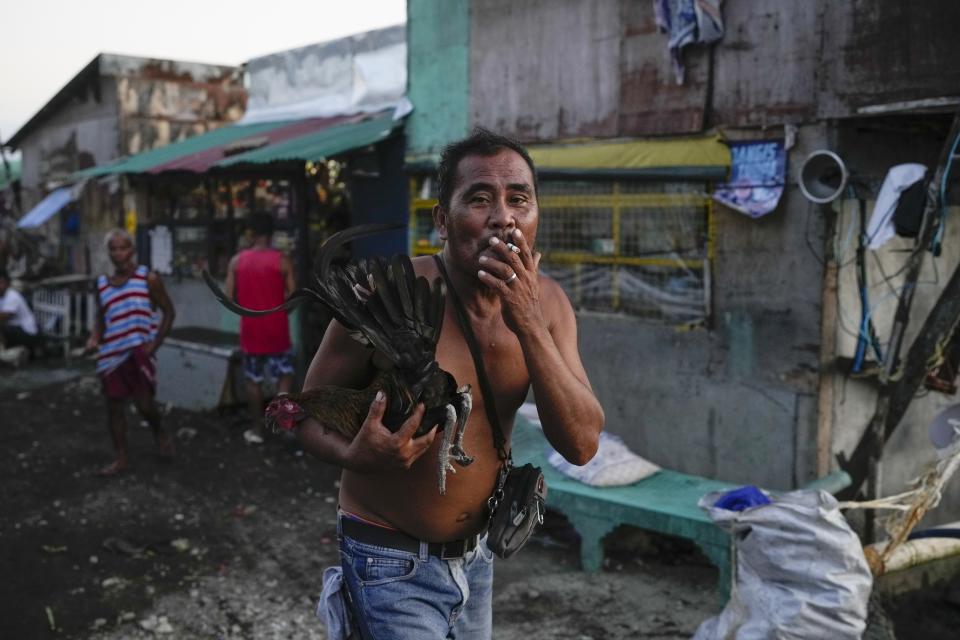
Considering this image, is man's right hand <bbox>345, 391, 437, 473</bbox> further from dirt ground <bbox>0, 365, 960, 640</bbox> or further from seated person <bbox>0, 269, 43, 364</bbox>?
seated person <bbox>0, 269, 43, 364</bbox>

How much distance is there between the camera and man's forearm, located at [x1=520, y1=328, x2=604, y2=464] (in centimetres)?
220

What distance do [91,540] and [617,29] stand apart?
17.6 feet

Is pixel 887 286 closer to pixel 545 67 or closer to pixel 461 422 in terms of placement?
pixel 545 67

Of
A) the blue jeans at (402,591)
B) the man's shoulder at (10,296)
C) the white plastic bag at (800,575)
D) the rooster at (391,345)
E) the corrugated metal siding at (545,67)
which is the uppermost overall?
the corrugated metal siding at (545,67)

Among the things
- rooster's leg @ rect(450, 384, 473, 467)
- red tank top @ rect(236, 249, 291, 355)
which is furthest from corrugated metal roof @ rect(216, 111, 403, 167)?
rooster's leg @ rect(450, 384, 473, 467)

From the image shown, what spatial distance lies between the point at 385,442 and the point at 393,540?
1.40 ft

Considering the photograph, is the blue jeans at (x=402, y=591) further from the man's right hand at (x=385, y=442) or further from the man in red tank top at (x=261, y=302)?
the man in red tank top at (x=261, y=302)

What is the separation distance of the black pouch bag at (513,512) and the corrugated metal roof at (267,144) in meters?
6.46

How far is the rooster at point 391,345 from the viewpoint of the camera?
84.1 inches

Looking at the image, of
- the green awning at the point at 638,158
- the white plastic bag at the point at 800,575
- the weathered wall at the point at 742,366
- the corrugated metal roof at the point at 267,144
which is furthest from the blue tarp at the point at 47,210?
the white plastic bag at the point at 800,575

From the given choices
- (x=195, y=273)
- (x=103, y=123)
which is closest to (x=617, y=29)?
(x=195, y=273)

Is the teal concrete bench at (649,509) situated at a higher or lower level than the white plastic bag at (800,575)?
lower

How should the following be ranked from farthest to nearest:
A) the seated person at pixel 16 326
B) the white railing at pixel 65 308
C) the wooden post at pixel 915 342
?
the white railing at pixel 65 308 → the seated person at pixel 16 326 → the wooden post at pixel 915 342

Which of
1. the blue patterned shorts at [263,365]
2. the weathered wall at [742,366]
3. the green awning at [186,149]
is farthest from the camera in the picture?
the green awning at [186,149]
